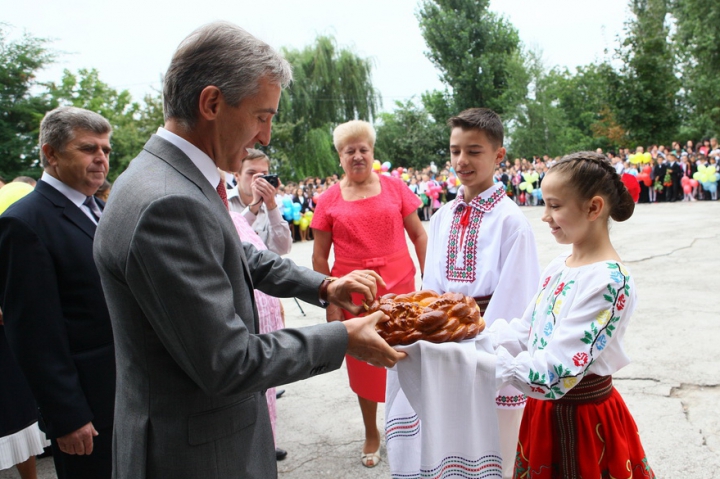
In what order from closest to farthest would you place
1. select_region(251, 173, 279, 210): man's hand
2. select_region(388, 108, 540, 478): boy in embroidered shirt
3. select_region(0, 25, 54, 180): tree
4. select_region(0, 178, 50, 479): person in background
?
select_region(388, 108, 540, 478): boy in embroidered shirt
select_region(0, 178, 50, 479): person in background
select_region(251, 173, 279, 210): man's hand
select_region(0, 25, 54, 180): tree

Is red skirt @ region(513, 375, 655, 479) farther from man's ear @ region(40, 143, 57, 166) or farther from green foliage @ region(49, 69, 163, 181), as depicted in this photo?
green foliage @ region(49, 69, 163, 181)

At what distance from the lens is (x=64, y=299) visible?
233 cm

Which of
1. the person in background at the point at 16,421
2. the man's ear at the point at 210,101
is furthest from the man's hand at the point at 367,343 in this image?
the person in background at the point at 16,421

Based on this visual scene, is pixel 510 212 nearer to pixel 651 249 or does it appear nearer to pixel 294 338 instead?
pixel 294 338

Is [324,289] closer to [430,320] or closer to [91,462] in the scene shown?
[430,320]

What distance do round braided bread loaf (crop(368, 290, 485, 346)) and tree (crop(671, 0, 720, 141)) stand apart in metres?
30.4

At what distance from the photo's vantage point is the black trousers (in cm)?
233

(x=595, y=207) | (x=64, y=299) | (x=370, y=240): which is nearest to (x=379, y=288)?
(x=370, y=240)

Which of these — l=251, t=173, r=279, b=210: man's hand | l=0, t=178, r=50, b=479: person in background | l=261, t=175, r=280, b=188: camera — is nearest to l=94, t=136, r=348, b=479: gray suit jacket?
l=0, t=178, r=50, b=479: person in background

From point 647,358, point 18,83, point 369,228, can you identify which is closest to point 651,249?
point 647,358

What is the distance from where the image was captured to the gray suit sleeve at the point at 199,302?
1.36 metres

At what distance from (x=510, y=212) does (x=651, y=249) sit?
27.7 feet

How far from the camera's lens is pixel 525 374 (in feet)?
6.46

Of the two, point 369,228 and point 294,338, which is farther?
point 369,228
